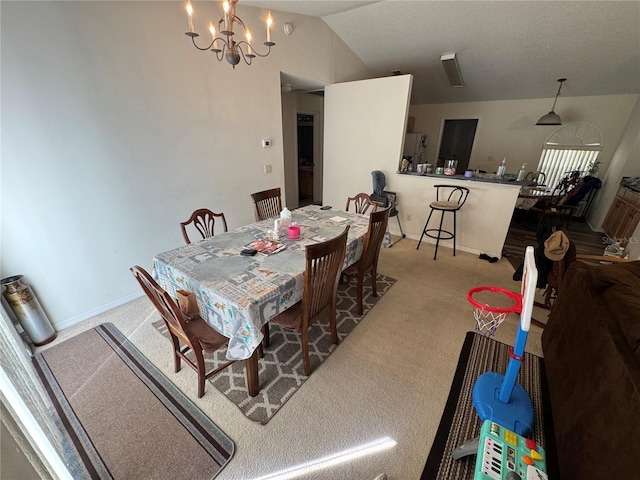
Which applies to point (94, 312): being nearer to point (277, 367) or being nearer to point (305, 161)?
point (277, 367)

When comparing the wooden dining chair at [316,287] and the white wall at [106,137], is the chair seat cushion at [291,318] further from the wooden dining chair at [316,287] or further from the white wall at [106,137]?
the white wall at [106,137]

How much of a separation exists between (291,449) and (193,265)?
1171 mm

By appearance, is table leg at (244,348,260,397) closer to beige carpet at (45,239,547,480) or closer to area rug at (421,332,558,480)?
beige carpet at (45,239,547,480)

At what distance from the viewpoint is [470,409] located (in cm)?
153

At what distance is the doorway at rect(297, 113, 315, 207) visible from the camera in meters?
5.77

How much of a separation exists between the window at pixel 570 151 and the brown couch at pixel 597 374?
526 cm

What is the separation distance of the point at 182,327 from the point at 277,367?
798 millimetres

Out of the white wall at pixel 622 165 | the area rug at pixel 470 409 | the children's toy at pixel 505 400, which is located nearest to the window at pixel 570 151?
the white wall at pixel 622 165

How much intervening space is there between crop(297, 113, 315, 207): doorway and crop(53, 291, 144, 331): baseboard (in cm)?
381

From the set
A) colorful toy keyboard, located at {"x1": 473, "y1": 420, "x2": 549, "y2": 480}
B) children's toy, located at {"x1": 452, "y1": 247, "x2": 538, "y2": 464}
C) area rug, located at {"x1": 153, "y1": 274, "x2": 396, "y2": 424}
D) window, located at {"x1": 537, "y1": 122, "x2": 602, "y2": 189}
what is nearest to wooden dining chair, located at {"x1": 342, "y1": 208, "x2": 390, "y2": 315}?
area rug, located at {"x1": 153, "y1": 274, "x2": 396, "y2": 424}

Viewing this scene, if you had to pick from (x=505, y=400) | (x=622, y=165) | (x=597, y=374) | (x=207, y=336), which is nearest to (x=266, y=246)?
(x=207, y=336)

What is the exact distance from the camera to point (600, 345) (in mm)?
1155

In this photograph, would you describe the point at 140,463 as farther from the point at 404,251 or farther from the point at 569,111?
the point at 569,111

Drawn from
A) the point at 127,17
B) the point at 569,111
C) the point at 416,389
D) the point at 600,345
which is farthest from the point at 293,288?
the point at 569,111
